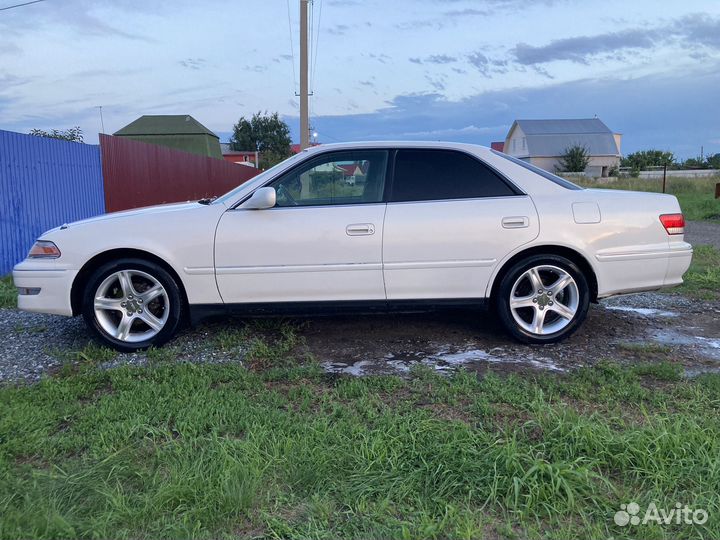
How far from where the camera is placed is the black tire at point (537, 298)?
4.53 meters

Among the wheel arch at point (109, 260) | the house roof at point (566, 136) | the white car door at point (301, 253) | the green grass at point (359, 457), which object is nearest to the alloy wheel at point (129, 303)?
the wheel arch at point (109, 260)

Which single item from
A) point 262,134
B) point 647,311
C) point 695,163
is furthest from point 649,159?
point 647,311

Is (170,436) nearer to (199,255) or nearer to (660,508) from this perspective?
(199,255)

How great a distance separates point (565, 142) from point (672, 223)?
6469 centimetres

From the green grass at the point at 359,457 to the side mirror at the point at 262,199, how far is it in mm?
1323

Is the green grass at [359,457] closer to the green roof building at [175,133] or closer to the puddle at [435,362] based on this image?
the puddle at [435,362]

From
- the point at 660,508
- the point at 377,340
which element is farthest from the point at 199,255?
the point at 660,508

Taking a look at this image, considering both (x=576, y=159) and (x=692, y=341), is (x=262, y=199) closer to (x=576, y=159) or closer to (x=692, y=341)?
(x=692, y=341)

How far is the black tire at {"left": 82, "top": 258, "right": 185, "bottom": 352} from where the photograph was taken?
4.43 metres

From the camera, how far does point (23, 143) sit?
8.68 metres

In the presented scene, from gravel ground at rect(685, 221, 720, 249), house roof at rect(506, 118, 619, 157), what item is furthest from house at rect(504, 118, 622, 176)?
gravel ground at rect(685, 221, 720, 249)

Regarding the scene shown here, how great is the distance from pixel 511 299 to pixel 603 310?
1.72 meters

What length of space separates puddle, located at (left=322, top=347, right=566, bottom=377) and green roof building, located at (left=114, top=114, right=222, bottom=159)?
41408 millimetres

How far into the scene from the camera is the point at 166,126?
4597 centimetres
